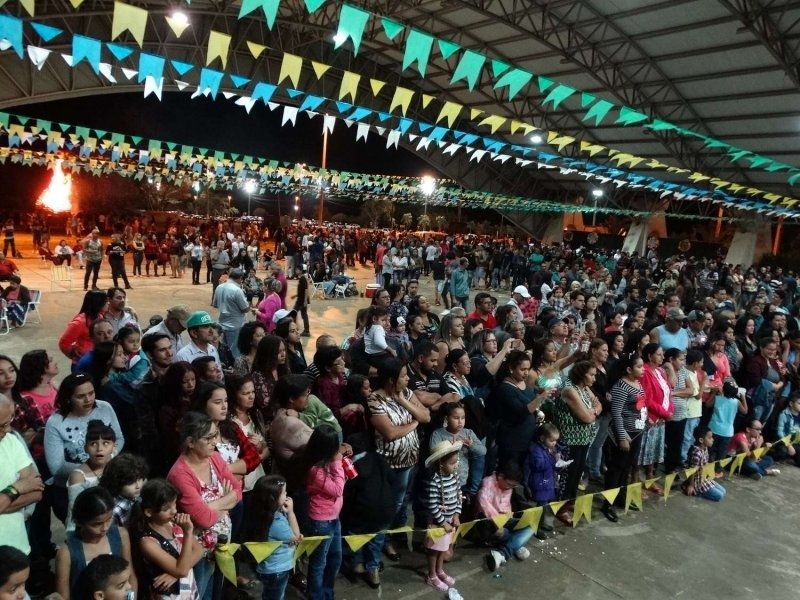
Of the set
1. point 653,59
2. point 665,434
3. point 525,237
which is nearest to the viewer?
point 665,434

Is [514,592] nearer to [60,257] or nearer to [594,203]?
[60,257]

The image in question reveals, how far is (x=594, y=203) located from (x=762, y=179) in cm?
818

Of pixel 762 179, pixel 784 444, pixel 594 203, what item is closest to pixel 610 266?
pixel 762 179

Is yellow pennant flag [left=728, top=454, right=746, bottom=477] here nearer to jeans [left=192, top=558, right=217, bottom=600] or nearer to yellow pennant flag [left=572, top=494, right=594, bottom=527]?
yellow pennant flag [left=572, top=494, right=594, bottom=527]

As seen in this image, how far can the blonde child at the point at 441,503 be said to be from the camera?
10.1 ft

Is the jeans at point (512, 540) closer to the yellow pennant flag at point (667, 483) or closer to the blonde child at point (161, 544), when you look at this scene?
the yellow pennant flag at point (667, 483)

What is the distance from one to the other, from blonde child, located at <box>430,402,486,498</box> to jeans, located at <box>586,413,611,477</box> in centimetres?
132

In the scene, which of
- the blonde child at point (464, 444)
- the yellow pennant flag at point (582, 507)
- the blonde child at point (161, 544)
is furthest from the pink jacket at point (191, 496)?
the yellow pennant flag at point (582, 507)

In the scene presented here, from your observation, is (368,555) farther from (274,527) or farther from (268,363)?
(268,363)

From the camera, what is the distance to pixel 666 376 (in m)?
4.65

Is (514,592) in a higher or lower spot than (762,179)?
lower

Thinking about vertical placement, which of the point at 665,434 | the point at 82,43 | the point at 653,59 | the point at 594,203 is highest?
the point at 653,59

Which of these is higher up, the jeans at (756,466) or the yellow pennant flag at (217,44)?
the yellow pennant flag at (217,44)

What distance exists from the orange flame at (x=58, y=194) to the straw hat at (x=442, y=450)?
30.3m
